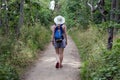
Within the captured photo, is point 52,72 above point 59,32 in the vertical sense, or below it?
below

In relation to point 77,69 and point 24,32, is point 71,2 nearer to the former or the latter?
point 24,32

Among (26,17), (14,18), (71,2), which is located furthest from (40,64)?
(71,2)

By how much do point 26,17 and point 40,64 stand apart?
707 cm

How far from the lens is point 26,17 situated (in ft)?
59.4

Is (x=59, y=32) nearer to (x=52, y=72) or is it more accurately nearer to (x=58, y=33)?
(x=58, y=33)

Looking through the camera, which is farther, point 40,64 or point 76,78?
point 40,64

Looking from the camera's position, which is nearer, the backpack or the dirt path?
the dirt path

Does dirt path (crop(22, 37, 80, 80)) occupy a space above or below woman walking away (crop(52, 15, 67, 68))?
below

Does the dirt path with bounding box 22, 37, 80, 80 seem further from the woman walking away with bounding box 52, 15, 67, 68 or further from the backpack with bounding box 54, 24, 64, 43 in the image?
the backpack with bounding box 54, 24, 64, 43

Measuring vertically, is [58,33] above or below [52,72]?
above

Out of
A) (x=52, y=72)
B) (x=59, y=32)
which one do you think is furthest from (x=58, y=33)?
(x=52, y=72)

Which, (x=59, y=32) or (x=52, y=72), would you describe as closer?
(x=52, y=72)

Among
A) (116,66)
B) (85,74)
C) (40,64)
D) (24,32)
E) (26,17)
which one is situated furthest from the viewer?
(26,17)

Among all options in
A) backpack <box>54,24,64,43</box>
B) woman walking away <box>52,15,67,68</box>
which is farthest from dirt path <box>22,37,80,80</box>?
backpack <box>54,24,64,43</box>
